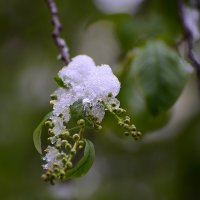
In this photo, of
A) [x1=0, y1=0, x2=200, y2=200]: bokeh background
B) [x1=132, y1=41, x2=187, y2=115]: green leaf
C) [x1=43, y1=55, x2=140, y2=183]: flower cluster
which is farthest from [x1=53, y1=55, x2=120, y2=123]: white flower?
[x1=0, y1=0, x2=200, y2=200]: bokeh background

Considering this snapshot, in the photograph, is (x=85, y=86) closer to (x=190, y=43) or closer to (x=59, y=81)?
(x=59, y=81)

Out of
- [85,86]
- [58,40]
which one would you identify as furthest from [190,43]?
[85,86]

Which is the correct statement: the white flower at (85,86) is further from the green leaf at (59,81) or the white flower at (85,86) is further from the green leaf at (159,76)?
the green leaf at (159,76)

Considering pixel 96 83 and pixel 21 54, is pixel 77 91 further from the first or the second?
pixel 21 54

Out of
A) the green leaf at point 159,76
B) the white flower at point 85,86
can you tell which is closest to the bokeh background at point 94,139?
the green leaf at point 159,76

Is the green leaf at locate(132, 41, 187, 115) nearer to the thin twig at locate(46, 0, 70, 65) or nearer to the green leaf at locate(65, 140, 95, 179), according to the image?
the thin twig at locate(46, 0, 70, 65)

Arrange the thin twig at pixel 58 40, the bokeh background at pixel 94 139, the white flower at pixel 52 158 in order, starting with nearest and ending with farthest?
the white flower at pixel 52 158 → the thin twig at pixel 58 40 → the bokeh background at pixel 94 139
